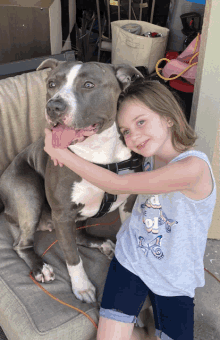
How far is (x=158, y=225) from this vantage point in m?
1.54

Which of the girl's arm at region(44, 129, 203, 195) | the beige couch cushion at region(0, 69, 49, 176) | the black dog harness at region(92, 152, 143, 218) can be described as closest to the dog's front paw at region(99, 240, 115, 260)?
the black dog harness at region(92, 152, 143, 218)

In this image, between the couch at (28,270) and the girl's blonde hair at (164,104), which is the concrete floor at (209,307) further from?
the girl's blonde hair at (164,104)

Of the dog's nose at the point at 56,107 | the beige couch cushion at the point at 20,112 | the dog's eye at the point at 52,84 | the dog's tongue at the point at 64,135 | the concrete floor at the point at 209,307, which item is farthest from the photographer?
the beige couch cushion at the point at 20,112

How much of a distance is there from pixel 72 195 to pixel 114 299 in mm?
564

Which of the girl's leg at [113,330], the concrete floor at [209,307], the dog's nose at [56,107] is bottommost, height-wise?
the concrete floor at [209,307]

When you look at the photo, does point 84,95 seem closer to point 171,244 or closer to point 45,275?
point 171,244

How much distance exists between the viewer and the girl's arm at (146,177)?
52.0 inches

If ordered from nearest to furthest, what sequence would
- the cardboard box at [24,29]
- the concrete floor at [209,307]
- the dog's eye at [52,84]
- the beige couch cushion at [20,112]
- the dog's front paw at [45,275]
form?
the dog's eye at [52,84] < the dog's front paw at [45,275] < the concrete floor at [209,307] < the beige couch cushion at [20,112] < the cardboard box at [24,29]

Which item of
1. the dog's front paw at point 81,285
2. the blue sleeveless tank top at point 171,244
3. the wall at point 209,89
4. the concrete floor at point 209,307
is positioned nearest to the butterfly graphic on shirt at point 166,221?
the blue sleeveless tank top at point 171,244

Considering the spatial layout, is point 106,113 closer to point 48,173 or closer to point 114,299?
point 48,173

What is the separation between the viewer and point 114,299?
5.08 ft

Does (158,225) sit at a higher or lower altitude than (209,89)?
lower

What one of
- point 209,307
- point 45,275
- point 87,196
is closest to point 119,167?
point 87,196

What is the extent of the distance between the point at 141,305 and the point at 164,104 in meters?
1.01
